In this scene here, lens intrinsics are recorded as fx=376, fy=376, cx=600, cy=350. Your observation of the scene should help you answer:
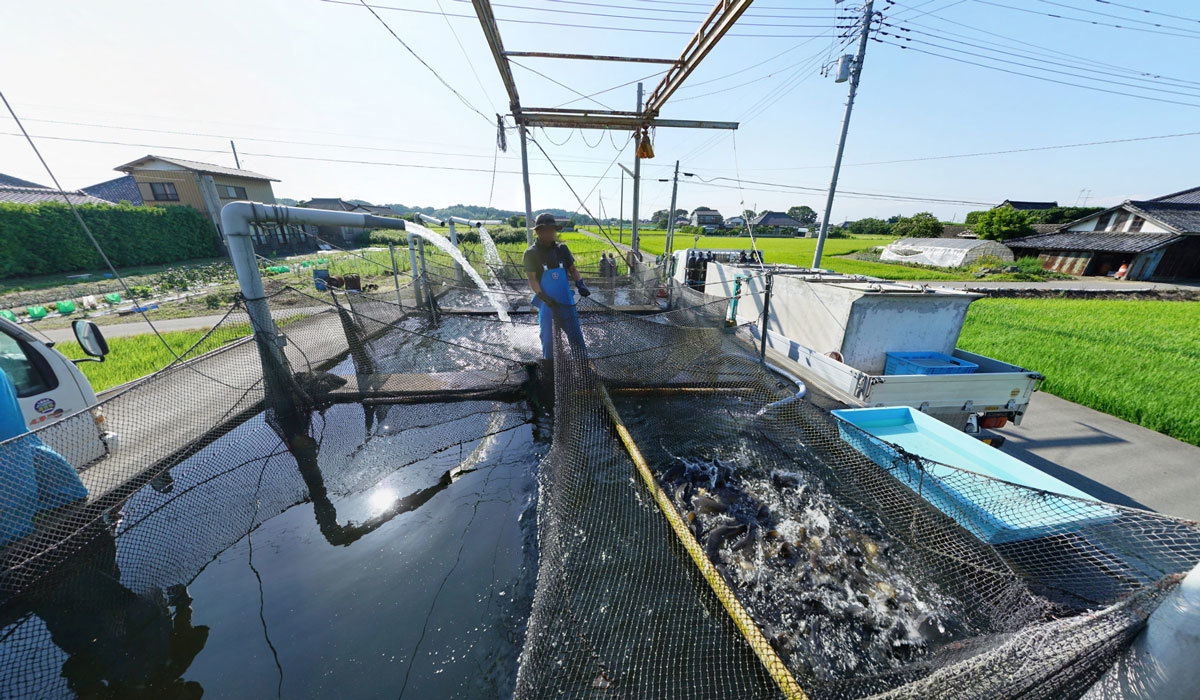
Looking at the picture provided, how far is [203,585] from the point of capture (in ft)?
8.05

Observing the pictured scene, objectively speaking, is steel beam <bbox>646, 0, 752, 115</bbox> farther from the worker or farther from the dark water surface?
the dark water surface

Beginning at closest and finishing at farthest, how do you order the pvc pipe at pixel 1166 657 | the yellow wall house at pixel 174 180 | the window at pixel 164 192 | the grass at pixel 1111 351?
the pvc pipe at pixel 1166 657 < the grass at pixel 1111 351 < the yellow wall house at pixel 174 180 < the window at pixel 164 192

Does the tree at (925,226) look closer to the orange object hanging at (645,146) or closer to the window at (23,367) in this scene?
the orange object hanging at (645,146)

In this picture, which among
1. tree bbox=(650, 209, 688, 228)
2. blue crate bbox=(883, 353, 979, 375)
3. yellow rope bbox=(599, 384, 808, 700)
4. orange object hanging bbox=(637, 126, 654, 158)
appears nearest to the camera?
yellow rope bbox=(599, 384, 808, 700)

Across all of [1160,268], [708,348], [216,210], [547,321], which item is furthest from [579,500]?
[1160,268]

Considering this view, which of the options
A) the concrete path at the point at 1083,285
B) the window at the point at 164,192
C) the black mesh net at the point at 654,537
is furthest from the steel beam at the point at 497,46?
the window at the point at 164,192

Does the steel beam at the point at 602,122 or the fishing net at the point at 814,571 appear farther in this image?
the steel beam at the point at 602,122

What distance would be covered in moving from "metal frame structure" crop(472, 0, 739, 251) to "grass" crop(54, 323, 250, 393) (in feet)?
20.6

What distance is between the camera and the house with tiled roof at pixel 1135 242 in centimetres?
2059

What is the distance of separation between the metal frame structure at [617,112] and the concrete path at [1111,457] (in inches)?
253

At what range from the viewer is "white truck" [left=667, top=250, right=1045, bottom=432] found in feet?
13.5

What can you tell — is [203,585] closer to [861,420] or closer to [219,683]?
[219,683]

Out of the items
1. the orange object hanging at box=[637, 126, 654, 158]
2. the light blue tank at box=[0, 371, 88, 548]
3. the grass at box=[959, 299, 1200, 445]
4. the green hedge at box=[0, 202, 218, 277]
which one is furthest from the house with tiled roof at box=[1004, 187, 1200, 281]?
the green hedge at box=[0, 202, 218, 277]

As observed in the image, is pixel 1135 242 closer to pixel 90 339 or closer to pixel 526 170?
pixel 526 170
